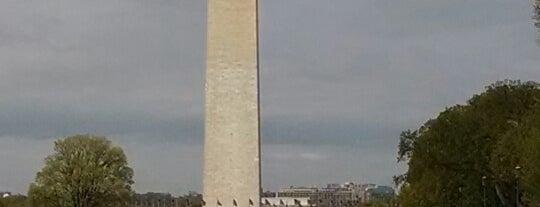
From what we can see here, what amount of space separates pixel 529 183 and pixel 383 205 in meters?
71.1

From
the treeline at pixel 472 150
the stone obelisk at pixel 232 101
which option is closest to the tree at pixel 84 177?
the treeline at pixel 472 150

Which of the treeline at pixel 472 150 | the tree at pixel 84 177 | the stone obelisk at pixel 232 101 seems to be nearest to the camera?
the stone obelisk at pixel 232 101

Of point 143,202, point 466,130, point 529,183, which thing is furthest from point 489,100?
point 143,202

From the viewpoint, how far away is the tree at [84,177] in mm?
69688

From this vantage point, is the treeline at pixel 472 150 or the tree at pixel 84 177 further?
the tree at pixel 84 177

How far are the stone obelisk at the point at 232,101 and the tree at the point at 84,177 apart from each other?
2993cm

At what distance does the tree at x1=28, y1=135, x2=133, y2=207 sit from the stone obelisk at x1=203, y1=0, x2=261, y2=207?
29929 millimetres

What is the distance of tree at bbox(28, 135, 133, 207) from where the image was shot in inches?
2744

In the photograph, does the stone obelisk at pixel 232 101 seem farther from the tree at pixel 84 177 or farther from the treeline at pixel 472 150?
the tree at pixel 84 177

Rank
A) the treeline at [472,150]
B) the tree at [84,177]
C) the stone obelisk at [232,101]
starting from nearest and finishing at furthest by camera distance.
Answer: the stone obelisk at [232,101] → the treeline at [472,150] → the tree at [84,177]

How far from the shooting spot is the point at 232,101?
4019 cm

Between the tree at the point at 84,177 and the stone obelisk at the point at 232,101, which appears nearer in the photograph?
the stone obelisk at the point at 232,101

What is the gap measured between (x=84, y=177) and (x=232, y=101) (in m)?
31.1

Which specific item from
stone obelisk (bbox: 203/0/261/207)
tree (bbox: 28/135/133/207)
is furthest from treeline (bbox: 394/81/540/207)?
tree (bbox: 28/135/133/207)
